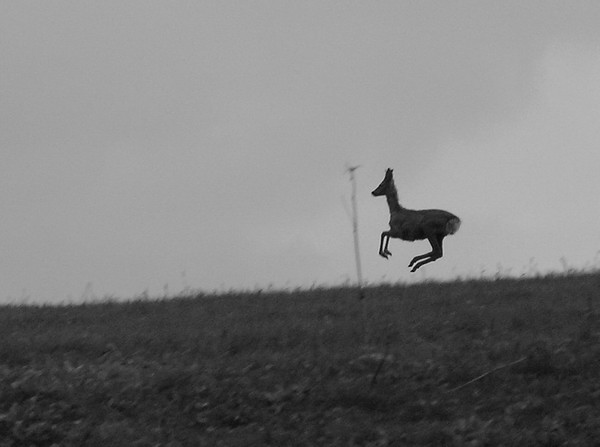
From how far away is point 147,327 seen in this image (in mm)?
18625

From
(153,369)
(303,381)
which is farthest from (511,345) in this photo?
(153,369)

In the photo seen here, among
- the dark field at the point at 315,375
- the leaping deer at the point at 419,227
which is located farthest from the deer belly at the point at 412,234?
the dark field at the point at 315,375

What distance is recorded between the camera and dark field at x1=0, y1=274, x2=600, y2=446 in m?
13.8

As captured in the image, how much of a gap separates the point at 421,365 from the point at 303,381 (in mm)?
1365

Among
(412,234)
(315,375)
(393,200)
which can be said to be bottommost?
(315,375)

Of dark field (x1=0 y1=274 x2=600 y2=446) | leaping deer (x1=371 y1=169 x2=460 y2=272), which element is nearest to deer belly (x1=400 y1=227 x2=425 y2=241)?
leaping deer (x1=371 y1=169 x2=460 y2=272)

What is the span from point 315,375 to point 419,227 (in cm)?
894

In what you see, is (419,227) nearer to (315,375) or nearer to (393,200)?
(393,200)

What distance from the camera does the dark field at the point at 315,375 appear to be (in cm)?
1375

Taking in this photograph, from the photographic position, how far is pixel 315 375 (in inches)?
607

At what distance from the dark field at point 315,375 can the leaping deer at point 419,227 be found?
13.6 feet

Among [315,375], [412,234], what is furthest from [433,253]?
[315,375]

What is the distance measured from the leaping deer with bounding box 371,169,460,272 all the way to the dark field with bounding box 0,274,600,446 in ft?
13.6

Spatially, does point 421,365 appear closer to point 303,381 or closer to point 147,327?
point 303,381
